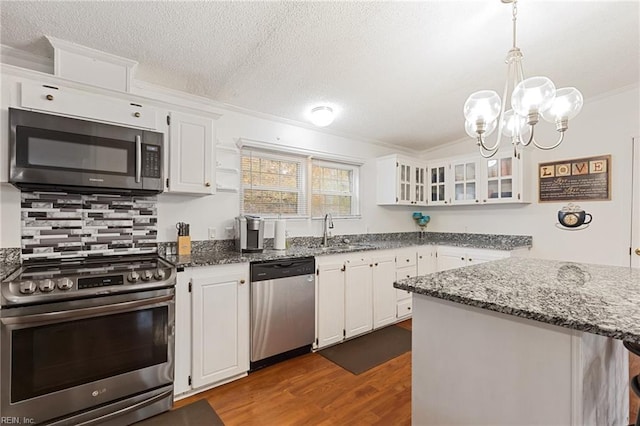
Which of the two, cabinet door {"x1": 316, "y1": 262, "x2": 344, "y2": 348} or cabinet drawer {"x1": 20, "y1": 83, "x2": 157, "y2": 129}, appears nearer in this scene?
cabinet drawer {"x1": 20, "y1": 83, "x2": 157, "y2": 129}

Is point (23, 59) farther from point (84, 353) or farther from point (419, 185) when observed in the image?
point (419, 185)

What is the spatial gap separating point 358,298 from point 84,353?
7.30ft

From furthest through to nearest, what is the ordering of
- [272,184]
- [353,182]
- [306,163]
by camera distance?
[353,182] < [306,163] < [272,184]

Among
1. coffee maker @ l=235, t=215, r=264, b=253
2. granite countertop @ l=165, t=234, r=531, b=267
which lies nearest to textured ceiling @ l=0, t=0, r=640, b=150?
coffee maker @ l=235, t=215, r=264, b=253

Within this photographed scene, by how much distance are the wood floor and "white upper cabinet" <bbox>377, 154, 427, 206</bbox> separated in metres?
2.19

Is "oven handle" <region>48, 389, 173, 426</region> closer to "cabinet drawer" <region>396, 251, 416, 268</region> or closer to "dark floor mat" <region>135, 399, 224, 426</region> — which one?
"dark floor mat" <region>135, 399, 224, 426</region>

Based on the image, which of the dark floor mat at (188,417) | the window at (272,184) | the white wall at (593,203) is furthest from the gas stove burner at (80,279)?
the white wall at (593,203)

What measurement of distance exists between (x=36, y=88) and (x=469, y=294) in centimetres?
261

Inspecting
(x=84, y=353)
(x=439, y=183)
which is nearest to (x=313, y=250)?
(x=84, y=353)

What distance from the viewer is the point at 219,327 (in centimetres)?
218

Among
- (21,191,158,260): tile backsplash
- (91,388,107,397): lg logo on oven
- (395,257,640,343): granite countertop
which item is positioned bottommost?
(91,388,107,397): lg logo on oven

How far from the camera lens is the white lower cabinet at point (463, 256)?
11.2ft

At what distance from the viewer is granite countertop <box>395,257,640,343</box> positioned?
94 cm

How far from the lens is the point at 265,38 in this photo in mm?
2059
